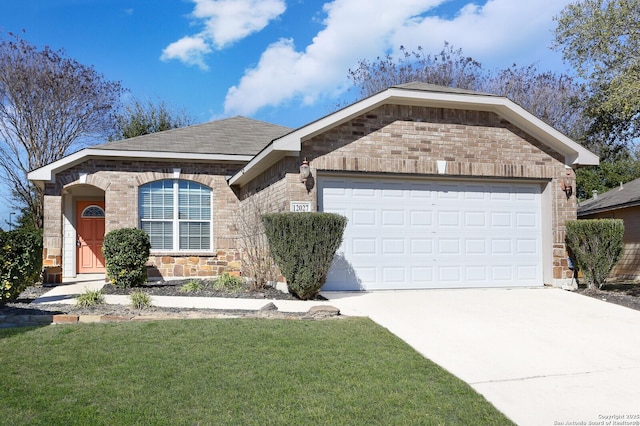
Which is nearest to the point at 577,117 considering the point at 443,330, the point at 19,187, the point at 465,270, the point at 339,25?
the point at 339,25

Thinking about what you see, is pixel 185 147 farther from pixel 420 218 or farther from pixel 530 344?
pixel 530 344

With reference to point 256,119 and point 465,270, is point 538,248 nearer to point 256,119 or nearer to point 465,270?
point 465,270

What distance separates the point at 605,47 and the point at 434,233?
7526mm

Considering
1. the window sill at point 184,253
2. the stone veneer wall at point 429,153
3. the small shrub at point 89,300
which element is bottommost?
the small shrub at point 89,300

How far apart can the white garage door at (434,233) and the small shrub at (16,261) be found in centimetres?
546

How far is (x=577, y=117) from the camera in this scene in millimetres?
27047

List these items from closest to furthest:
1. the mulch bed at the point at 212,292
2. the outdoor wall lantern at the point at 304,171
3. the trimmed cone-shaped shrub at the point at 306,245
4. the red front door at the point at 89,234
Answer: the trimmed cone-shaped shrub at the point at 306,245
the mulch bed at the point at 212,292
the outdoor wall lantern at the point at 304,171
the red front door at the point at 89,234

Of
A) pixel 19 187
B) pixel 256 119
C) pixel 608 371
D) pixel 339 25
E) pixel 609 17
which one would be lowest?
pixel 608 371

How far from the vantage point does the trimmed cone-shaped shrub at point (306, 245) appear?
919 cm

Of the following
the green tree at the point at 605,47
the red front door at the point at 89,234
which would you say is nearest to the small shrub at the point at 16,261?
the red front door at the point at 89,234

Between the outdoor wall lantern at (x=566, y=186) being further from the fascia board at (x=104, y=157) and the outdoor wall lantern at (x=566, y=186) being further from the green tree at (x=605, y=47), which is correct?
the fascia board at (x=104, y=157)

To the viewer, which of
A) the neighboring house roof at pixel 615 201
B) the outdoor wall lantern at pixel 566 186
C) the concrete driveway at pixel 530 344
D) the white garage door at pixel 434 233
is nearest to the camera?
the concrete driveway at pixel 530 344

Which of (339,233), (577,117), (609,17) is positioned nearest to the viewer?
(339,233)

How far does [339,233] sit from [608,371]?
4.94 meters
